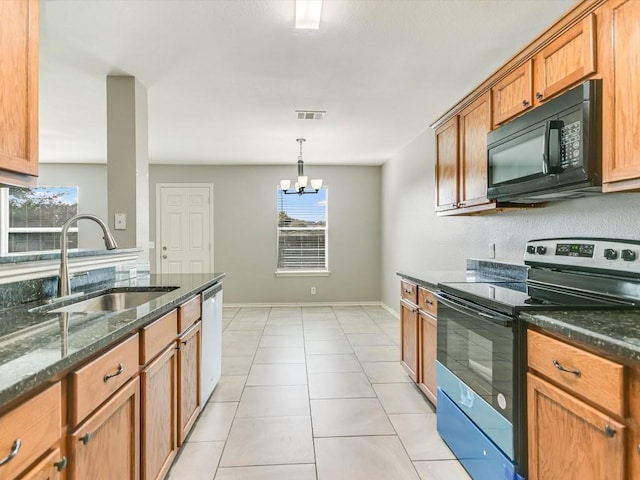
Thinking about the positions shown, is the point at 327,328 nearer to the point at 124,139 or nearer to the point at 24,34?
the point at 124,139

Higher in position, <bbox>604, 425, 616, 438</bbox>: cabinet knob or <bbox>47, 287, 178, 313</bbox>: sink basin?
<bbox>47, 287, 178, 313</bbox>: sink basin

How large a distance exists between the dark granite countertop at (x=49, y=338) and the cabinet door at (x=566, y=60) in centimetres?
208

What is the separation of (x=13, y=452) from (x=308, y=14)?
7.16 ft

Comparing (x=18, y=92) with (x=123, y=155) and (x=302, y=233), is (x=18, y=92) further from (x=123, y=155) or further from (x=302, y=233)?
(x=302, y=233)

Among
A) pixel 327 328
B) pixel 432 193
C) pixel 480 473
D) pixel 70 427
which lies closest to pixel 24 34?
pixel 70 427

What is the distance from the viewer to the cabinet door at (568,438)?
106 cm

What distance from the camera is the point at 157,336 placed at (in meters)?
1.64

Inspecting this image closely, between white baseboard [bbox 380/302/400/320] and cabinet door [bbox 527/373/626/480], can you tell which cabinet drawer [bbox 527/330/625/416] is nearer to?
cabinet door [bbox 527/373/626/480]

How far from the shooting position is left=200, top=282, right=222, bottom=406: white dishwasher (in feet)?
8.25

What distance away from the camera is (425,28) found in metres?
2.21

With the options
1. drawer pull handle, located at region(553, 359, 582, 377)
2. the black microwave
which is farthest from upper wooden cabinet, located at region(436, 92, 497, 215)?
drawer pull handle, located at region(553, 359, 582, 377)

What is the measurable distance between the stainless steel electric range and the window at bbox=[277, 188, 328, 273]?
175 inches

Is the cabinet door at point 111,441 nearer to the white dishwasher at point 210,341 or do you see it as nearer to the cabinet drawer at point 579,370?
the white dishwasher at point 210,341

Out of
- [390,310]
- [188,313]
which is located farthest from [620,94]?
[390,310]
